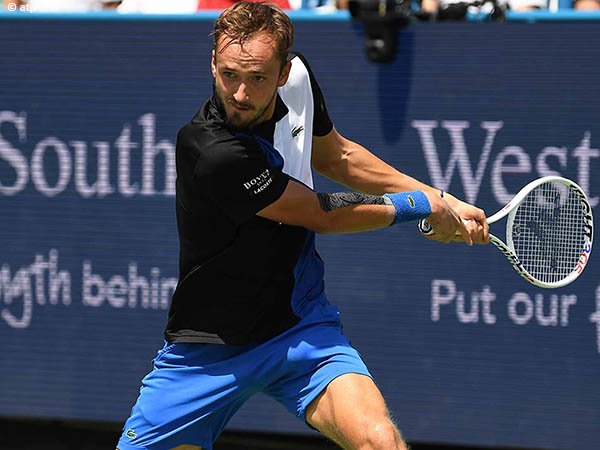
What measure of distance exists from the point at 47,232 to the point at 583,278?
2.19 m

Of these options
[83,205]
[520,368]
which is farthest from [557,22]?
[83,205]

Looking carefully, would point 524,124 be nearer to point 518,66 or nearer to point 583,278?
point 518,66

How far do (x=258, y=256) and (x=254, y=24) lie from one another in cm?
69

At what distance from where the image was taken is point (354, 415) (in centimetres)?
351

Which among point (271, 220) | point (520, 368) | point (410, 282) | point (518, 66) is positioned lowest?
point (520, 368)

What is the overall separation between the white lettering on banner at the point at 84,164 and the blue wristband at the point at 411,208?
1643 mm

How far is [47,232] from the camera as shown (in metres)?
5.19

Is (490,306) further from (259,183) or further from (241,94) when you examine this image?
(241,94)

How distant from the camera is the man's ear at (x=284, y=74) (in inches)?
141

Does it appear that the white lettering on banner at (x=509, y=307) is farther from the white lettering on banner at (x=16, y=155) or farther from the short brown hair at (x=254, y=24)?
the white lettering on banner at (x=16, y=155)

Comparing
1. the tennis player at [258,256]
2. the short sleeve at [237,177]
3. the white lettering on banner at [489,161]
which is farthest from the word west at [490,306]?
the short sleeve at [237,177]

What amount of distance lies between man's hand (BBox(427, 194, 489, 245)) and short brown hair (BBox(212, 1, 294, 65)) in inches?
24.8

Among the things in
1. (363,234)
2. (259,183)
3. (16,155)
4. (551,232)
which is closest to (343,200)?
(259,183)

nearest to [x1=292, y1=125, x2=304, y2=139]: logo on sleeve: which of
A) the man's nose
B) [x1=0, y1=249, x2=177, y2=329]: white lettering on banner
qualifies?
the man's nose
